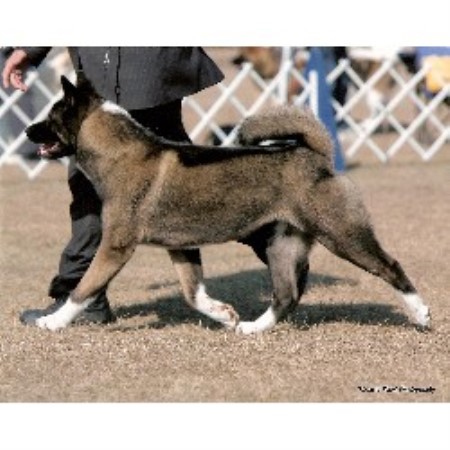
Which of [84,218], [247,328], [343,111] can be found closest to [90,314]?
[84,218]

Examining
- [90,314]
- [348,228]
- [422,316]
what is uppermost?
[348,228]

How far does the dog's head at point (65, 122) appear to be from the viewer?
6.27 metres

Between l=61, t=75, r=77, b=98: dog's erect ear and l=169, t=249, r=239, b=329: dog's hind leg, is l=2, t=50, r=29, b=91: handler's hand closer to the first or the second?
l=61, t=75, r=77, b=98: dog's erect ear

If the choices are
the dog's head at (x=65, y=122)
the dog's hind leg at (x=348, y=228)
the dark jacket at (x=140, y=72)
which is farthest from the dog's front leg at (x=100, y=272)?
the dog's hind leg at (x=348, y=228)

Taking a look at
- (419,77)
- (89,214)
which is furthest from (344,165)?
(89,214)

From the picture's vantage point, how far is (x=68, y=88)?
6234mm

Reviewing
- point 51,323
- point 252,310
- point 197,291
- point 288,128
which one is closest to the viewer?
point 288,128

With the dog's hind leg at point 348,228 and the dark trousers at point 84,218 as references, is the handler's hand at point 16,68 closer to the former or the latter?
the dark trousers at point 84,218

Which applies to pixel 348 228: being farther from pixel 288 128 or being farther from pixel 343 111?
pixel 343 111

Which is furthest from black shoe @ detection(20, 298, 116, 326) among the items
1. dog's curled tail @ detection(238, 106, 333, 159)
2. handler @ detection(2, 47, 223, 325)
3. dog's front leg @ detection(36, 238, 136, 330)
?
dog's curled tail @ detection(238, 106, 333, 159)

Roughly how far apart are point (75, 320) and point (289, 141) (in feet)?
5.23

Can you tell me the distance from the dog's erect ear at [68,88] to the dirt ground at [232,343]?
4.16ft

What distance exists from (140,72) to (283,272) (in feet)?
4.40

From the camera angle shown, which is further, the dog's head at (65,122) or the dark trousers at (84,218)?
the dark trousers at (84,218)
